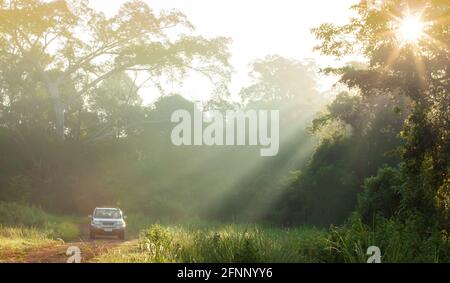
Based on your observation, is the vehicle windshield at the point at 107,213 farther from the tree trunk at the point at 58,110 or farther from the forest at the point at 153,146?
the tree trunk at the point at 58,110

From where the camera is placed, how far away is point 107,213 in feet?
90.9

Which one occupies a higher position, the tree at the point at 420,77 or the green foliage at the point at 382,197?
the tree at the point at 420,77

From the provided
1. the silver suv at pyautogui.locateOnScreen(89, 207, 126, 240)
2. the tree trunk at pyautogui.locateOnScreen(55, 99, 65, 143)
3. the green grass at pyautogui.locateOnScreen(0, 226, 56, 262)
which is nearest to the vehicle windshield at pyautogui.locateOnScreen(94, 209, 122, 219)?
the silver suv at pyautogui.locateOnScreen(89, 207, 126, 240)

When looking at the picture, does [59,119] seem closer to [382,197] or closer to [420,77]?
[382,197]

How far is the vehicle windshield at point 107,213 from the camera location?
90.4 ft

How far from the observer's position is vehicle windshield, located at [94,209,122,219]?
27547 mm

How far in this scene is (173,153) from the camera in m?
53.3

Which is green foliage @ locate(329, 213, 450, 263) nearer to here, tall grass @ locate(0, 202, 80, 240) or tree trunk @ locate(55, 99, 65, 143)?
tall grass @ locate(0, 202, 80, 240)

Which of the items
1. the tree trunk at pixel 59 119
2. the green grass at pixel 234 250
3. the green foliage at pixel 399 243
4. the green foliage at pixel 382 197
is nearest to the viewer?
the green grass at pixel 234 250

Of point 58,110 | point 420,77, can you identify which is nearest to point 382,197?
point 420,77

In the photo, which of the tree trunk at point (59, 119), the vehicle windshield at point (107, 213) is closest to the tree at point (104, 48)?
the tree trunk at point (59, 119)

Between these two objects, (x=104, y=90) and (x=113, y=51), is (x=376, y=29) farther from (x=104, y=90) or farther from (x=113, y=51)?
(x=104, y=90)

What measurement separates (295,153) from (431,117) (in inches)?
1275
